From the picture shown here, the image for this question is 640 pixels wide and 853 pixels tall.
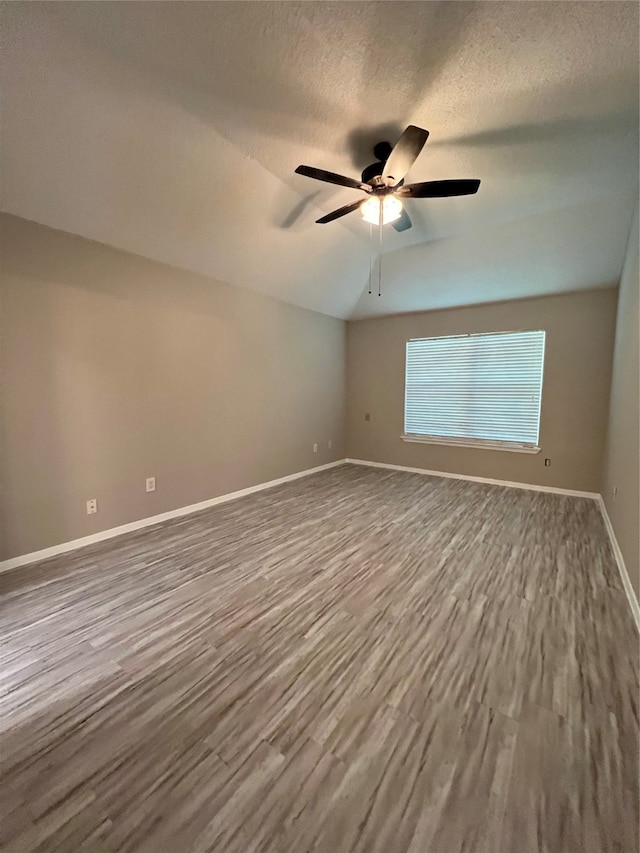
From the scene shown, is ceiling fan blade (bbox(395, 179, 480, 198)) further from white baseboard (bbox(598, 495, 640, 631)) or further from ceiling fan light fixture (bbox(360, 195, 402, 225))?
white baseboard (bbox(598, 495, 640, 631))

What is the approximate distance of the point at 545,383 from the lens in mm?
4535

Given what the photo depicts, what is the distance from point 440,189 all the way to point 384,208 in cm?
54

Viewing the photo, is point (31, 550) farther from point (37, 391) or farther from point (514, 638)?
point (514, 638)

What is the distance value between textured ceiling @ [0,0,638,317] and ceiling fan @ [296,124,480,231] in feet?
0.94

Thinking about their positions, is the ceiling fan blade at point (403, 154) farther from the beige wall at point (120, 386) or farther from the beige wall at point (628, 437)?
the beige wall at point (120, 386)

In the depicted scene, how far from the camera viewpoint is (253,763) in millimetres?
1254

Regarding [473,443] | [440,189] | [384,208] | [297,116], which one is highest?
[297,116]

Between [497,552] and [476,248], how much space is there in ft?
10.8

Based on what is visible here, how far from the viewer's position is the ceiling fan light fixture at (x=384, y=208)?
2508 mm

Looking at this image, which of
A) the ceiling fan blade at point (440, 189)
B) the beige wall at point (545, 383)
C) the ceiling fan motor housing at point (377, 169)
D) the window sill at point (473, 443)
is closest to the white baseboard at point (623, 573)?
the beige wall at point (545, 383)

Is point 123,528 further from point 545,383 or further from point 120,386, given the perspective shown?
point 545,383

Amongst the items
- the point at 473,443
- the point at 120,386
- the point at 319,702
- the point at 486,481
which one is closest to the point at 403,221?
the point at 120,386

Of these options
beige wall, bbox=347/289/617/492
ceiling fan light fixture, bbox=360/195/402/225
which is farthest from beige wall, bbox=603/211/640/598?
ceiling fan light fixture, bbox=360/195/402/225

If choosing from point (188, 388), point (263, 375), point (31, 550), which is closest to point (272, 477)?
point (263, 375)
